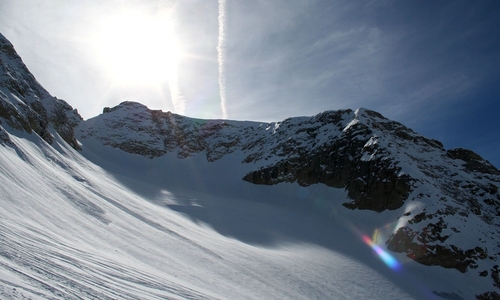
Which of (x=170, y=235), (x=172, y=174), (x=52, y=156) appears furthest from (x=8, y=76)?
(x=170, y=235)

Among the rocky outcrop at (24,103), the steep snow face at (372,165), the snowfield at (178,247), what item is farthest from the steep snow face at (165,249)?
the steep snow face at (372,165)

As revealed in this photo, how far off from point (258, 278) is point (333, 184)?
29118 mm

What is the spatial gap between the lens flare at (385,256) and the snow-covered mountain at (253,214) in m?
0.16

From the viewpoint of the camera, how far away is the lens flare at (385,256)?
81.3ft

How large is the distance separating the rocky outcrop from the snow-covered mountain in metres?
0.28

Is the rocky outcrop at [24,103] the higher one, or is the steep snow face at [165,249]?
the rocky outcrop at [24,103]

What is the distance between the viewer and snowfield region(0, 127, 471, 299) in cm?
728

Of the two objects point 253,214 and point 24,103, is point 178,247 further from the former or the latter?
point 24,103

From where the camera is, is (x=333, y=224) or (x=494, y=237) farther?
(x=333, y=224)

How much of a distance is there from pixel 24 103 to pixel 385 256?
42150mm

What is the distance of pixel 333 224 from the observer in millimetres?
34250

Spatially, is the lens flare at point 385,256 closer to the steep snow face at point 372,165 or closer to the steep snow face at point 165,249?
the steep snow face at point 165,249

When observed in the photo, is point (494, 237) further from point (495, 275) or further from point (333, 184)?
point (333, 184)

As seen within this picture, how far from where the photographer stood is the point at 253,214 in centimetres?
3562
